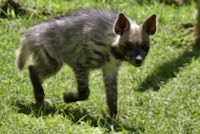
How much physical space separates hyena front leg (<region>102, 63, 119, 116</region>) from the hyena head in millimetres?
392

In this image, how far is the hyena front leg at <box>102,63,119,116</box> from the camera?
7.80 meters

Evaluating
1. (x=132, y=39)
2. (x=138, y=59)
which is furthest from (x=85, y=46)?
(x=138, y=59)

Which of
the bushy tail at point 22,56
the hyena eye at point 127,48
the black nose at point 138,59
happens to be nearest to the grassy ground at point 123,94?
the bushy tail at point 22,56

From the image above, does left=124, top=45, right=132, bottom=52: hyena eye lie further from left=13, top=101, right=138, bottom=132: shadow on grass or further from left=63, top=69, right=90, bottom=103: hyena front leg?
left=13, top=101, right=138, bottom=132: shadow on grass

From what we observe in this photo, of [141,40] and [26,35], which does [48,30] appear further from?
[141,40]

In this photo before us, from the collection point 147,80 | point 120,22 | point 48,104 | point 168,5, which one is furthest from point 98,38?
point 168,5

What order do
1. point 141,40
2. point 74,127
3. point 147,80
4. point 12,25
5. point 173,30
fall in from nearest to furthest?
point 74,127, point 141,40, point 147,80, point 12,25, point 173,30

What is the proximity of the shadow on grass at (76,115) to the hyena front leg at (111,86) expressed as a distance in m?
0.16

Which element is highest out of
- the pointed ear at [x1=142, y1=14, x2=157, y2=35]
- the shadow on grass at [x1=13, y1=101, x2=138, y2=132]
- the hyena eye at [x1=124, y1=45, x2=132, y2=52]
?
the pointed ear at [x1=142, y1=14, x2=157, y2=35]

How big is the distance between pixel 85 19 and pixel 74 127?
1.49 metres

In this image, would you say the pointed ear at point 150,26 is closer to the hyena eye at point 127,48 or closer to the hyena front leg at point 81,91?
the hyena eye at point 127,48

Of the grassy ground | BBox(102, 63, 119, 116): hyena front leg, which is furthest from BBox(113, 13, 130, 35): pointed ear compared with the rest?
the grassy ground

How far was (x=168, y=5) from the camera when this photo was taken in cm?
1229

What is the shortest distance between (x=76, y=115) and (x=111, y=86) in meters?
0.66
